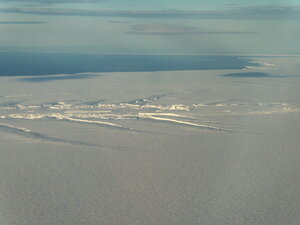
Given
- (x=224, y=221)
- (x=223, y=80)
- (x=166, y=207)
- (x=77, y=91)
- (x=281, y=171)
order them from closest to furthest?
1. (x=224, y=221)
2. (x=166, y=207)
3. (x=281, y=171)
4. (x=77, y=91)
5. (x=223, y=80)

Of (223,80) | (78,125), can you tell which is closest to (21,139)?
(78,125)

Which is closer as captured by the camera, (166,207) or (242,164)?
(166,207)

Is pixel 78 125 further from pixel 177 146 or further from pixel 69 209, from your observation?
pixel 69 209

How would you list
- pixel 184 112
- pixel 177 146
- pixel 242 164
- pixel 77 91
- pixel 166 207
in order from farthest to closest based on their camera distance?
pixel 77 91 → pixel 184 112 → pixel 177 146 → pixel 242 164 → pixel 166 207

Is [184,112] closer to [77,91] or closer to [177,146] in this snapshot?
[177,146]

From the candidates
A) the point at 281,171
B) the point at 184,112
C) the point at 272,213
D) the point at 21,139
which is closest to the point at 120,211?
the point at 272,213

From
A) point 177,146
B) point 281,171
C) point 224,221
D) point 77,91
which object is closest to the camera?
point 224,221
